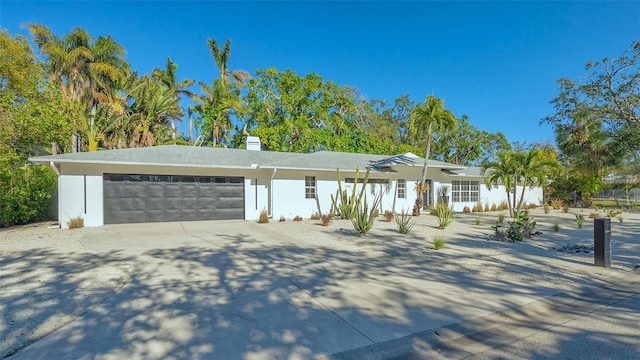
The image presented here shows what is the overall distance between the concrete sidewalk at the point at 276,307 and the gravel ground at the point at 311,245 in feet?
1.11

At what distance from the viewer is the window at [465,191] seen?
20.9m

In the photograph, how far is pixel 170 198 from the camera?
13844 millimetres

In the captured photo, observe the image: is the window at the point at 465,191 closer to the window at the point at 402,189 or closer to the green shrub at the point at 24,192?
the window at the point at 402,189

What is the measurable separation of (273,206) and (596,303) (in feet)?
40.4

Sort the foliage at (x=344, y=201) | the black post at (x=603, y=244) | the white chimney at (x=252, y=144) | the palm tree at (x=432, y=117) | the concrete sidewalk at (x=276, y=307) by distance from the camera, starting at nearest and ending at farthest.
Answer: the concrete sidewalk at (x=276, y=307), the black post at (x=603, y=244), the foliage at (x=344, y=201), the palm tree at (x=432, y=117), the white chimney at (x=252, y=144)

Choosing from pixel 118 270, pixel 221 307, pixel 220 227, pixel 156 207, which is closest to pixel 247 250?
pixel 118 270

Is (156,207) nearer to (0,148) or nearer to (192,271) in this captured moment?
(0,148)

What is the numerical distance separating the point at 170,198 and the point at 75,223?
342 centimetres

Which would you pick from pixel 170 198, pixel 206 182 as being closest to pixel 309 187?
pixel 206 182

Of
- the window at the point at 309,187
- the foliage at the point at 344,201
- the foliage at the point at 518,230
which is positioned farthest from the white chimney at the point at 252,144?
the foliage at the point at 518,230

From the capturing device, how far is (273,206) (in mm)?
15203

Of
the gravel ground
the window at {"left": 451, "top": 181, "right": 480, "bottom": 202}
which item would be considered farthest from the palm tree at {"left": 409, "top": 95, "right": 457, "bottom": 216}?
the gravel ground

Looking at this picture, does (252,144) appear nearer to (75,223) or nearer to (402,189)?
(402,189)

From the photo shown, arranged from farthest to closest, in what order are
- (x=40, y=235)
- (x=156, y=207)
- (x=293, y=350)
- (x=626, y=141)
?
(x=156, y=207) → (x=626, y=141) → (x=40, y=235) → (x=293, y=350)
